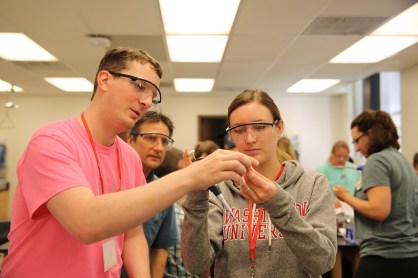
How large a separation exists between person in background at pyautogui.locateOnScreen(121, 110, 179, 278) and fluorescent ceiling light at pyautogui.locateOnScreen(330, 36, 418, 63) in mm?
3178

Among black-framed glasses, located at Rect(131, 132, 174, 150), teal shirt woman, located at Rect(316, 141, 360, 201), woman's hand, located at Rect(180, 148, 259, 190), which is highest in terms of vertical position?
black-framed glasses, located at Rect(131, 132, 174, 150)

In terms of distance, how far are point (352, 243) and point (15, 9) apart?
12.2 ft

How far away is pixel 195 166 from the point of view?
0.91m

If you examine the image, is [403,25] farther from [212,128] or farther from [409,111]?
[212,128]

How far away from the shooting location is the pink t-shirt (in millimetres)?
931

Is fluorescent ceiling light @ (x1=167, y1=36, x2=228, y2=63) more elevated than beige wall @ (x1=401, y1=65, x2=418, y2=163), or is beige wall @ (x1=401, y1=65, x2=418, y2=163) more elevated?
fluorescent ceiling light @ (x1=167, y1=36, x2=228, y2=63)

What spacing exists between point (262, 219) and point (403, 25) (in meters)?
3.40

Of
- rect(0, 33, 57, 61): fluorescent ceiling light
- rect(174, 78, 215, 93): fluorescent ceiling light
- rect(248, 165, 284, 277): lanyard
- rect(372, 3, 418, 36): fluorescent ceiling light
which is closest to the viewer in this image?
rect(248, 165, 284, 277): lanyard

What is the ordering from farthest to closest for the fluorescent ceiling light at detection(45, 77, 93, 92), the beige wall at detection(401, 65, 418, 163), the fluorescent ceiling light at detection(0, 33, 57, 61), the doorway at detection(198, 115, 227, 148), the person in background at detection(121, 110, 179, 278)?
the doorway at detection(198, 115, 227, 148), the fluorescent ceiling light at detection(45, 77, 93, 92), the beige wall at detection(401, 65, 418, 163), the fluorescent ceiling light at detection(0, 33, 57, 61), the person in background at detection(121, 110, 179, 278)

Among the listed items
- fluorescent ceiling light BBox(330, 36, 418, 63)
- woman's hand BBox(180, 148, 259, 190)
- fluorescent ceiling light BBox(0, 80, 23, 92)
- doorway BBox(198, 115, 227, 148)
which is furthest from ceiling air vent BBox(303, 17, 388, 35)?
fluorescent ceiling light BBox(0, 80, 23, 92)

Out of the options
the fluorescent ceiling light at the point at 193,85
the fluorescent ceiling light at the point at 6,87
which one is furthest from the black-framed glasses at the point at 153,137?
the fluorescent ceiling light at the point at 6,87

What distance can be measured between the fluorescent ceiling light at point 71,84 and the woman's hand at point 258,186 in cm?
582

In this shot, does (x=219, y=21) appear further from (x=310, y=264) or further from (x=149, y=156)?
(x=310, y=264)

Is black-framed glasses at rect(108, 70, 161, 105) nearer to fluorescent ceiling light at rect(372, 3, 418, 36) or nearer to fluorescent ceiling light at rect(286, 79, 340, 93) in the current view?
fluorescent ceiling light at rect(372, 3, 418, 36)
